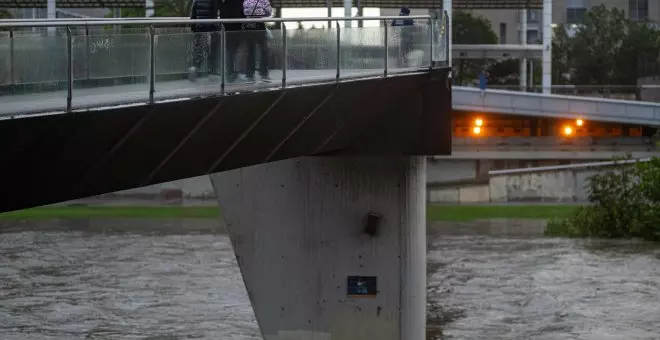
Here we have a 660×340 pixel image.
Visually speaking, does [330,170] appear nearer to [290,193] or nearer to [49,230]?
[290,193]

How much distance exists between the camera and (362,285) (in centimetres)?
2041

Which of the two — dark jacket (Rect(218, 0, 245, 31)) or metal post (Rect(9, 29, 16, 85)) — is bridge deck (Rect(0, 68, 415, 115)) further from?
dark jacket (Rect(218, 0, 245, 31))

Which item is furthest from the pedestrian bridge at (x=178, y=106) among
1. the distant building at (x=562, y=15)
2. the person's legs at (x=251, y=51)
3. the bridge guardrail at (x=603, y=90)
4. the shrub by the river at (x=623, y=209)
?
the distant building at (x=562, y=15)

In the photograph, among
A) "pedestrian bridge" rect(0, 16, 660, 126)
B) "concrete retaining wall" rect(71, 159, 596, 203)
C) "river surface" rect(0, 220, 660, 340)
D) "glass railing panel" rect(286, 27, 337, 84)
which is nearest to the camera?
"pedestrian bridge" rect(0, 16, 660, 126)

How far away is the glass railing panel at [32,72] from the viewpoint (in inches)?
485

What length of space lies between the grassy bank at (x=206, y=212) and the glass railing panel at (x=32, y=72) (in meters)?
37.9

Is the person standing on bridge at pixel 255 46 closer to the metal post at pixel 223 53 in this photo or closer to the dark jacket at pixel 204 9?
the metal post at pixel 223 53

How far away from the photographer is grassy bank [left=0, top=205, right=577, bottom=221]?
5112 centimetres

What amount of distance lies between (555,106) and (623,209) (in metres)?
21.3

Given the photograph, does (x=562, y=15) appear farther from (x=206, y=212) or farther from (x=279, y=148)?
(x=279, y=148)

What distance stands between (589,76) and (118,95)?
80211mm

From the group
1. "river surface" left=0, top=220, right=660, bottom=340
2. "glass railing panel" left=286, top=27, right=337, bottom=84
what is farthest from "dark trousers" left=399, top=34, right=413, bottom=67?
"river surface" left=0, top=220, right=660, bottom=340

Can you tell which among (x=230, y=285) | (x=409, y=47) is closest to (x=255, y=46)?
(x=409, y=47)

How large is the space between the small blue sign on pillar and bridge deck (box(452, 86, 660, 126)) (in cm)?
4477
